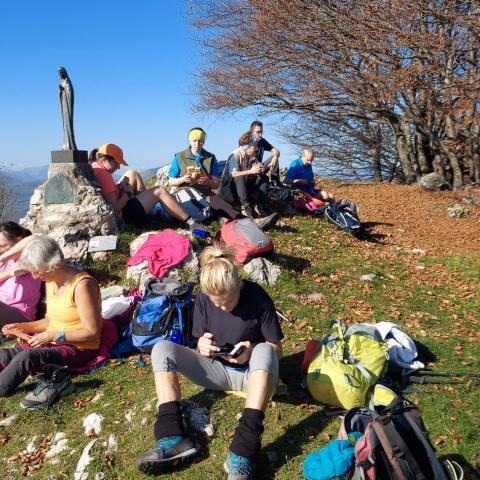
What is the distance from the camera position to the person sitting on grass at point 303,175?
980cm

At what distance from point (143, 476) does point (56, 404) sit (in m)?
1.35

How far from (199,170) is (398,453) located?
625 centimetres

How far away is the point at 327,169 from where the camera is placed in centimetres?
1819

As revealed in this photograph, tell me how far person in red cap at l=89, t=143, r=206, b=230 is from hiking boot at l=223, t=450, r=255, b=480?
4748mm

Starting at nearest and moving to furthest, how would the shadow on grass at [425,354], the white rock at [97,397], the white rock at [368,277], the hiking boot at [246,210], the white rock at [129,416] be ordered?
the white rock at [129,416]
the white rock at [97,397]
the shadow on grass at [425,354]
the white rock at [368,277]
the hiking boot at [246,210]

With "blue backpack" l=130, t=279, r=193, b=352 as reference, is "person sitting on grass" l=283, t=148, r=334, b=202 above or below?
above

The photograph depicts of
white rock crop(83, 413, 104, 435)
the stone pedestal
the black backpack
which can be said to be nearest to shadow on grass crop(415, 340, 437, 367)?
the black backpack

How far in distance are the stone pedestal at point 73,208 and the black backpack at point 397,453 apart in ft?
17.2

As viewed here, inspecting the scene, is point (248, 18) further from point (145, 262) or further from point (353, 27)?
point (145, 262)

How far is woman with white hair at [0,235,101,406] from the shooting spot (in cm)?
364

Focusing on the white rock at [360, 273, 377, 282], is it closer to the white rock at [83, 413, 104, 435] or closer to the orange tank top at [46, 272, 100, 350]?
the orange tank top at [46, 272, 100, 350]

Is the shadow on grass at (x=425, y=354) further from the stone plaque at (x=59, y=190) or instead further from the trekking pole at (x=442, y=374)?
the stone plaque at (x=59, y=190)

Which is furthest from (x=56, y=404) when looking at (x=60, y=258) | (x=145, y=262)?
(x=145, y=262)

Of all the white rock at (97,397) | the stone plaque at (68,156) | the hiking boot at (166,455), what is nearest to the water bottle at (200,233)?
the stone plaque at (68,156)
